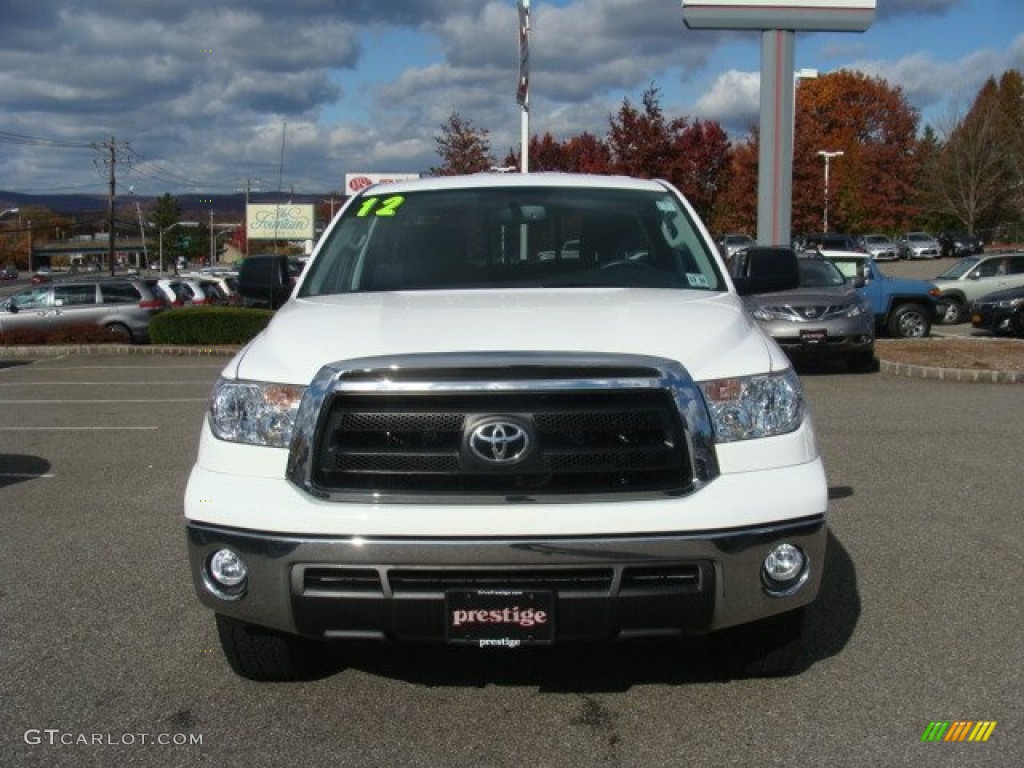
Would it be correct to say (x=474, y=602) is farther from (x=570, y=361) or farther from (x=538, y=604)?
(x=570, y=361)

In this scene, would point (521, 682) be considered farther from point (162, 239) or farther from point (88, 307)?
point (162, 239)

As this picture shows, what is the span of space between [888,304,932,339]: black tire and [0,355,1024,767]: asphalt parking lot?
13.7 meters

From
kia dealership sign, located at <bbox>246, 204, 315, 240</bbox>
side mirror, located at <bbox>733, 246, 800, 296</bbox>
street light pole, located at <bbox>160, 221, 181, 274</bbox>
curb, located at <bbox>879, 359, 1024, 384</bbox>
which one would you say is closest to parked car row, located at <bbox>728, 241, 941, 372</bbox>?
curb, located at <bbox>879, 359, 1024, 384</bbox>

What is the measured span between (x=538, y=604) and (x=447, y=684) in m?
0.90

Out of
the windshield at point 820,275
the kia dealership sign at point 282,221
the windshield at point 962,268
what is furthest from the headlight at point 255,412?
the kia dealership sign at point 282,221

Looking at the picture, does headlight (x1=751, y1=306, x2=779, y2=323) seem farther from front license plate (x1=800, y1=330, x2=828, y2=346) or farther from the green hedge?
the green hedge

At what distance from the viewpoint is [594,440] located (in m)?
3.56

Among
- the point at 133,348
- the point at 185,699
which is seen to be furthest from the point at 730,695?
the point at 133,348

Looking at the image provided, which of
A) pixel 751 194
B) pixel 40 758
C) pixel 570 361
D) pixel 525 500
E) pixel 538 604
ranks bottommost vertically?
pixel 40 758

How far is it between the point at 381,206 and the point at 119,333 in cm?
2031

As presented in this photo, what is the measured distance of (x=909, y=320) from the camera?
20.0 m

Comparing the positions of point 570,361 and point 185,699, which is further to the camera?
point 185,699

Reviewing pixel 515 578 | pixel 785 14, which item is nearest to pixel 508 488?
pixel 515 578

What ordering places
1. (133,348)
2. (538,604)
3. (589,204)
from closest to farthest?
(538,604)
(589,204)
(133,348)
